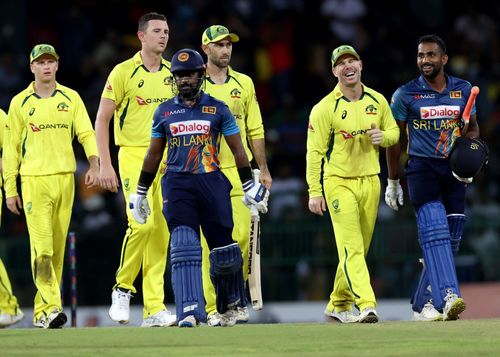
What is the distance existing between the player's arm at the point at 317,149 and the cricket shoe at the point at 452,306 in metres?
1.54

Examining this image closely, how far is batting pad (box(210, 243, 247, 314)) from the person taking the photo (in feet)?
42.7

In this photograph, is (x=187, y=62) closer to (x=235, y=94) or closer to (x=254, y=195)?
(x=254, y=195)

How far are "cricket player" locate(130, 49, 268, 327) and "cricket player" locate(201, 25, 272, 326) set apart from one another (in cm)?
131

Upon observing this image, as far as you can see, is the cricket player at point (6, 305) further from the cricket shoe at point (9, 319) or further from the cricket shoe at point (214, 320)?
the cricket shoe at point (214, 320)

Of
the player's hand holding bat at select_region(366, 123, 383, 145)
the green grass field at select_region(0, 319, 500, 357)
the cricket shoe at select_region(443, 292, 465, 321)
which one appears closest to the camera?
the green grass field at select_region(0, 319, 500, 357)

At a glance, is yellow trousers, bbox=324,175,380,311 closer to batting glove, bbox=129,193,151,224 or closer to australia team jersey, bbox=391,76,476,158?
australia team jersey, bbox=391,76,476,158

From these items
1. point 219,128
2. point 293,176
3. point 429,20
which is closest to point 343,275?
point 219,128

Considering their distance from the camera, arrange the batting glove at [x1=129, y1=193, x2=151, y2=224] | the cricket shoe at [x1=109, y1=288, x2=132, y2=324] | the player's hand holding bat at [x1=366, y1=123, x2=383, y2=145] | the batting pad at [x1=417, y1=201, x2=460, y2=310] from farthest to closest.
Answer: the cricket shoe at [x1=109, y1=288, x2=132, y2=324] < the player's hand holding bat at [x1=366, y1=123, x2=383, y2=145] < the batting pad at [x1=417, y1=201, x2=460, y2=310] < the batting glove at [x1=129, y1=193, x2=151, y2=224]

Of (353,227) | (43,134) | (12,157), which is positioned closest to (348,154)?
(353,227)

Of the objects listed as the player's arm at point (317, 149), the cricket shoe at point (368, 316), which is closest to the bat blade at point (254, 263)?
the player's arm at point (317, 149)

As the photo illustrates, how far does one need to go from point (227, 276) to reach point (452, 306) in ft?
6.30

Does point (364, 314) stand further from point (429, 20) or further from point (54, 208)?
point (429, 20)

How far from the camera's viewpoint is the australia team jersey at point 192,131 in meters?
12.9

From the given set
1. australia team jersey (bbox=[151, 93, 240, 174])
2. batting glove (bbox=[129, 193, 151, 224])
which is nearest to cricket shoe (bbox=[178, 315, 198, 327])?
batting glove (bbox=[129, 193, 151, 224])
